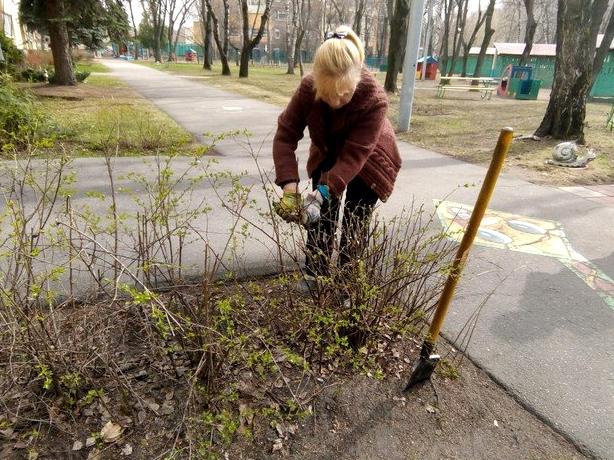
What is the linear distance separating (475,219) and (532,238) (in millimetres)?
2660

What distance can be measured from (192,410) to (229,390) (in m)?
0.18

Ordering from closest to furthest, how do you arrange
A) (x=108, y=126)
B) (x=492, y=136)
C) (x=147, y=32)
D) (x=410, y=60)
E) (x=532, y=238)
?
(x=532, y=238), (x=108, y=126), (x=410, y=60), (x=492, y=136), (x=147, y=32)

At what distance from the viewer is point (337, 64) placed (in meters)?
2.08

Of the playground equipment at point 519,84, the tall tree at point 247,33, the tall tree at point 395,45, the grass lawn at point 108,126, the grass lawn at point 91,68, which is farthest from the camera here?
the grass lawn at point 91,68

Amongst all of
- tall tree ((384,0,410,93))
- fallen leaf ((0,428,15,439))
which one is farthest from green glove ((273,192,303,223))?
tall tree ((384,0,410,93))

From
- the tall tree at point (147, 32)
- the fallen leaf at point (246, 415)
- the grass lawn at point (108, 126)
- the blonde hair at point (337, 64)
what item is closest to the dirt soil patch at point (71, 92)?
the grass lawn at point (108, 126)

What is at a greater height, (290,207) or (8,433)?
(290,207)

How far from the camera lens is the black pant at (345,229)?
222cm

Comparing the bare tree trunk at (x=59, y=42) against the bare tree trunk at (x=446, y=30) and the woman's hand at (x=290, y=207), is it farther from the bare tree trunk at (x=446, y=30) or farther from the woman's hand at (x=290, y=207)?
the bare tree trunk at (x=446, y=30)

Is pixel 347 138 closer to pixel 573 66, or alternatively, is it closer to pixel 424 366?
pixel 424 366

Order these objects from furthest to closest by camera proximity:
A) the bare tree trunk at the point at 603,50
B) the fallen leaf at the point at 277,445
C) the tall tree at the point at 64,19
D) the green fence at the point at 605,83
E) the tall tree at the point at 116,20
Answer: the green fence at the point at 605,83
the bare tree trunk at the point at 603,50
the tall tree at the point at 116,20
the tall tree at the point at 64,19
the fallen leaf at the point at 277,445

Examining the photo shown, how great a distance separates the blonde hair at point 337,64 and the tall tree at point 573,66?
25.5 feet

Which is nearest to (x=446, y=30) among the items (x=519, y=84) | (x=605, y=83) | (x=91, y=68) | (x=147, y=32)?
(x=605, y=83)

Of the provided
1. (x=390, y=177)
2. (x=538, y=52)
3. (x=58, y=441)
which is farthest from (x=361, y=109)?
(x=538, y=52)
